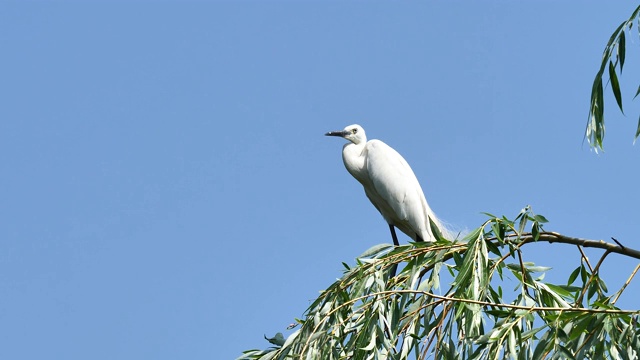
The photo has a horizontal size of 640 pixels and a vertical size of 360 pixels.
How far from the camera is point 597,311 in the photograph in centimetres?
291

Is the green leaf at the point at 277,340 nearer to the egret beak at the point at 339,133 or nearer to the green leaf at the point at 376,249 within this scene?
the green leaf at the point at 376,249

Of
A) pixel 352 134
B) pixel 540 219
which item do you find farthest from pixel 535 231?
pixel 352 134

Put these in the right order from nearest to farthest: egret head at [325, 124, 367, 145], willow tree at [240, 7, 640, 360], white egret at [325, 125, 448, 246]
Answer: willow tree at [240, 7, 640, 360]
white egret at [325, 125, 448, 246]
egret head at [325, 124, 367, 145]

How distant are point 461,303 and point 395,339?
239 millimetres

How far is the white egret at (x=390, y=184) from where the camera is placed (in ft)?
19.3

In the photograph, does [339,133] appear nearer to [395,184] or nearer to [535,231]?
[395,184]

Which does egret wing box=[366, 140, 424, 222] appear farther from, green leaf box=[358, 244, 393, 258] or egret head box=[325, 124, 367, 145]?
green leaf box=[358, 244, 393, 258]

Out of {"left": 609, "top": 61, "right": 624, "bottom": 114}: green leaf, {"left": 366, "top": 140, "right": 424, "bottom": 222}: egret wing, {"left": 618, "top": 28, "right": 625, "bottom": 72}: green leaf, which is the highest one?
{"left": 366, "top": 140, "right": 424, "bottom": 222}: egret wing

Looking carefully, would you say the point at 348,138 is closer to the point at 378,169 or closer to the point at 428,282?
the point at 378,169

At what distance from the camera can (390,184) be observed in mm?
5895

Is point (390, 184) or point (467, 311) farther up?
point (390, 184)

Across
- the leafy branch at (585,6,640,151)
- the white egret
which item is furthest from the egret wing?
the leafy branch at (585,6,640,151)

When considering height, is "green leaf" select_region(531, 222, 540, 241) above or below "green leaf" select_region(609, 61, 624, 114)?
below

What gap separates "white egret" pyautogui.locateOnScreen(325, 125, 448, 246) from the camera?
588 centimetres
